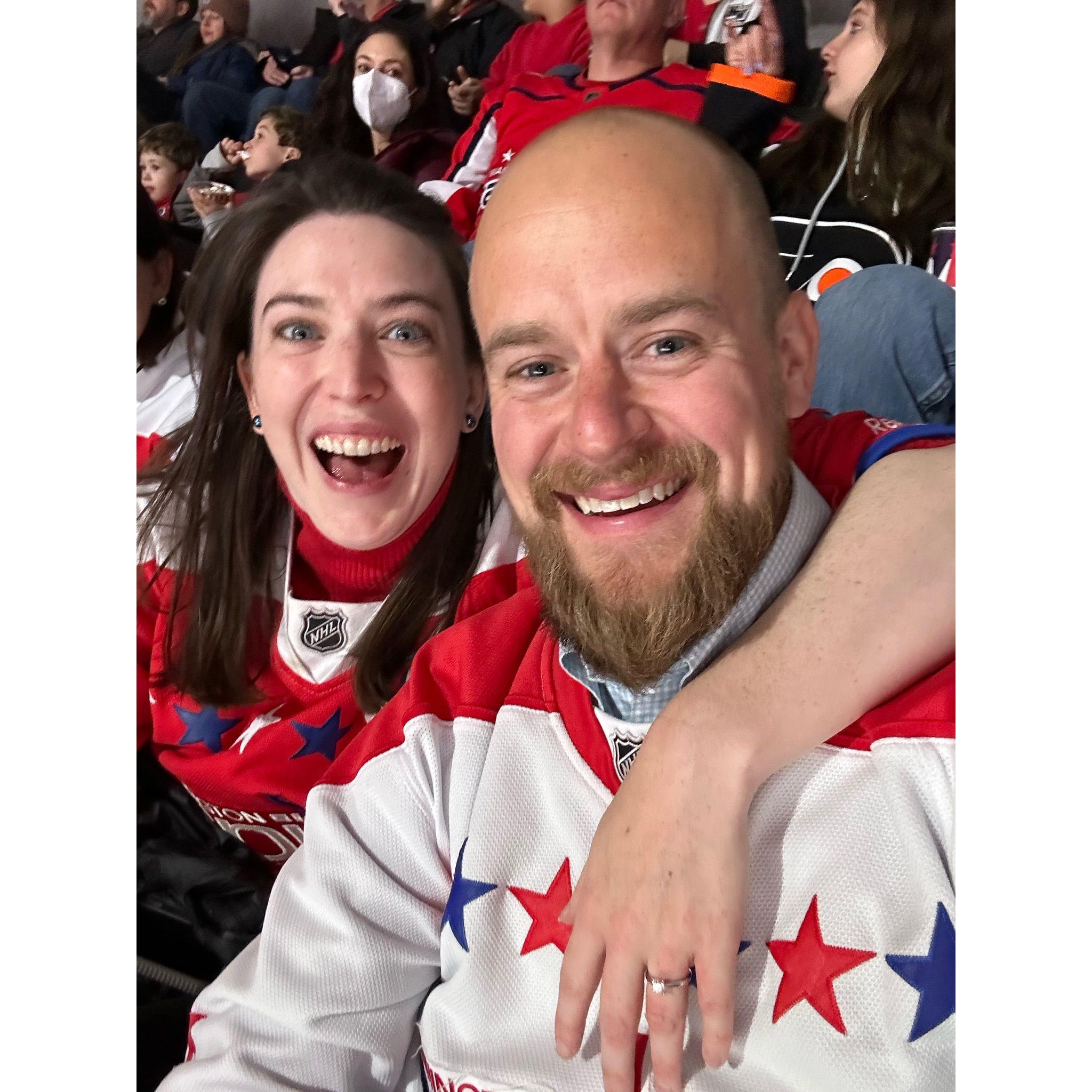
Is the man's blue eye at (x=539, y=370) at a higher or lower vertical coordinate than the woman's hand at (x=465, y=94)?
lower

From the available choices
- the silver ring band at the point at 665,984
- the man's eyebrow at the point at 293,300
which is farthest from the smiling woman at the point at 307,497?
the silver ring band at the point at 665,984

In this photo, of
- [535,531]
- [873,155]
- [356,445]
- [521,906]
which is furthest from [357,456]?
[873,155]

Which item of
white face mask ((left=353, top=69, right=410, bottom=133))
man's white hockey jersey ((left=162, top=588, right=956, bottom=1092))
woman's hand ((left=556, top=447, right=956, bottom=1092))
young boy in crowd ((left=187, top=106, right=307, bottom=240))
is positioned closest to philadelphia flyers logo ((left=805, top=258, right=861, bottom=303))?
woman's hand ((left=556, top=447, right=956, bottom=1092))

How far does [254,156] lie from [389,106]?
0.17m

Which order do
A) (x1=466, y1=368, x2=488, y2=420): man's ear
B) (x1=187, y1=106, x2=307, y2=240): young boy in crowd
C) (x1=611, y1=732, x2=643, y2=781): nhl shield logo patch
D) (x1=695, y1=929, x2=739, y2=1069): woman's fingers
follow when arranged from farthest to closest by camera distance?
(x1=187, y1=106, x2=307, y2=240): young boy in crowd < (x1=466, y1=368, x2=488, y2=420): man's ear < (x1=611, y1=732, x2=643, y2=781): nhl shield logo patch < (x1=695, y1=929, x2=739, y2=1069): woman's fingers

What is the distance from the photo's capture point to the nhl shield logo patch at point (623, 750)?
100 centimetres

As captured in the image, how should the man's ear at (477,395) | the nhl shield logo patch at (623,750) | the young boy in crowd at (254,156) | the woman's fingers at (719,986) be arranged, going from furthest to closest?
the young boy in crowd at (254,156) < the man's ear at (477,395) < the nhl shield logo patch at (623,750) < the woman's fingers at (719,986)

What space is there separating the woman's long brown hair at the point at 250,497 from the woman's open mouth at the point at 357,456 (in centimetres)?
7

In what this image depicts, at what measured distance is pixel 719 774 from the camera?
2.93ft

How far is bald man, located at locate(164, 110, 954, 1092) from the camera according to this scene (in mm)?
913

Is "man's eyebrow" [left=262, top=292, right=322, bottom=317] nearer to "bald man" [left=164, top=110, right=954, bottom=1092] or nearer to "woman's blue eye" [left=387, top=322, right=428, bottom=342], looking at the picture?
"woman's blue eye" [left=387, top=322, right=428, bottom=342]

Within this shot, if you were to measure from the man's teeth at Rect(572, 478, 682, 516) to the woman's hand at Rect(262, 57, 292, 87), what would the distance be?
2.14 feet

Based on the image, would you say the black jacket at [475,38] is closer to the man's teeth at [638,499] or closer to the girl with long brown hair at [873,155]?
the girl with long brown hair at [873,155]
